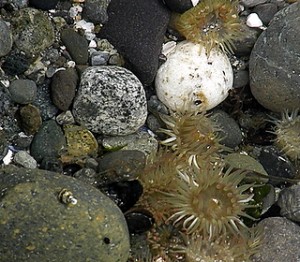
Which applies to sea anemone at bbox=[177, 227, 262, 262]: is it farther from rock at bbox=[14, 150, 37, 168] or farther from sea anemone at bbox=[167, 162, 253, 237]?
rock at bbox=[14, 150, 37, 168]

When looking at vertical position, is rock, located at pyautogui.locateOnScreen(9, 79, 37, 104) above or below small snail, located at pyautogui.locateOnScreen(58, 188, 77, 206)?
above

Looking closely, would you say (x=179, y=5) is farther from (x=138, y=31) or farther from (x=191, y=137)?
(x=191, y=137)

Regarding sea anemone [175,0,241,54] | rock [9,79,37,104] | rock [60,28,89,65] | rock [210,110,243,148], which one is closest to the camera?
rock [9,79,37,104]

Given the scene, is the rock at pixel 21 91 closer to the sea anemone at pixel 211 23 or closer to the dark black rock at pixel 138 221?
the dark black rock at pixel 138 221

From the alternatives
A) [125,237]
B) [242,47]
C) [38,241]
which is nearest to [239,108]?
[242,47]

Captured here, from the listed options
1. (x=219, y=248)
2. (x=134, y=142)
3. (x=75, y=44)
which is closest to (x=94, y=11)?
(x=75, y=44)

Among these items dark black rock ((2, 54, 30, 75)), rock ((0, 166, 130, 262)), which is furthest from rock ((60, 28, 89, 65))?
rock ((0, 166, 130, 262))
